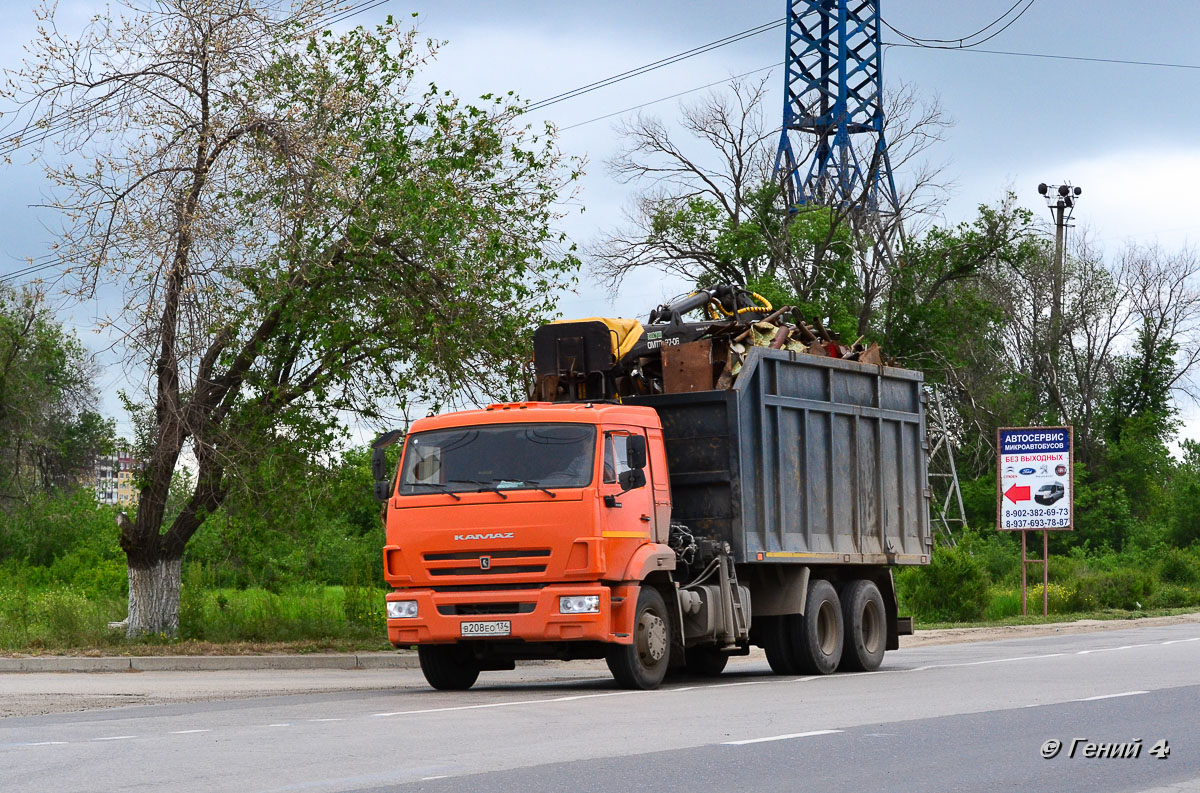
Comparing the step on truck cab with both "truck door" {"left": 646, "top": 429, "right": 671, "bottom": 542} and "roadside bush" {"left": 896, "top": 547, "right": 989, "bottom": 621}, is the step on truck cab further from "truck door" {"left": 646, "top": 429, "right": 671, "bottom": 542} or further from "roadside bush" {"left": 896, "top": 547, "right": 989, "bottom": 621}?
"roadside bush" {"left": 896, "top": 547, "right": 989, "bottom": 621}

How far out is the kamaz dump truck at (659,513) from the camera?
14336mm

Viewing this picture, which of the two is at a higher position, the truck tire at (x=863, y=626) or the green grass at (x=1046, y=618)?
the truck tire at (x=863, y=626)

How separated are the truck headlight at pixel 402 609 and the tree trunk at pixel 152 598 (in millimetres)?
8720

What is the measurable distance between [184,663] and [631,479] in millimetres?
8562

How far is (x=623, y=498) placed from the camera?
14672 millimetres

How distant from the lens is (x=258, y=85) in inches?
843

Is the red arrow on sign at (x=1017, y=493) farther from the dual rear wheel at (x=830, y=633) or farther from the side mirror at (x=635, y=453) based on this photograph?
the side mirror at (x=635, y=453)

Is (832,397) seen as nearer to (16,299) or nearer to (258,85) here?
(258,85)

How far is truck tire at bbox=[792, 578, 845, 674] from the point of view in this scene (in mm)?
17312

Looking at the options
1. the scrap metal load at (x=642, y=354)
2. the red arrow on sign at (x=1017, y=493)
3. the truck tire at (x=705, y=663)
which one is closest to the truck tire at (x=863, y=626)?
the truck tire at (x=705, y=663)

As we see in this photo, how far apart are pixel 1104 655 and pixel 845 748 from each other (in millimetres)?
11560

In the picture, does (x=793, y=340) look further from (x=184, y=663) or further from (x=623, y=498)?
(x=184, y=663)

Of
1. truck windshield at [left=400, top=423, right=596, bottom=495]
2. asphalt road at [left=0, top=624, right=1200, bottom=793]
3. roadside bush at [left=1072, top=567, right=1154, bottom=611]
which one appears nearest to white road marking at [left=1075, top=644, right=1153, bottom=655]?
asphalt road at [left=0, top=624, right=1200, bottom=793]

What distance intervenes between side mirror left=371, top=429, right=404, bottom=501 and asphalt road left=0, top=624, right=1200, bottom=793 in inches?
79.1
